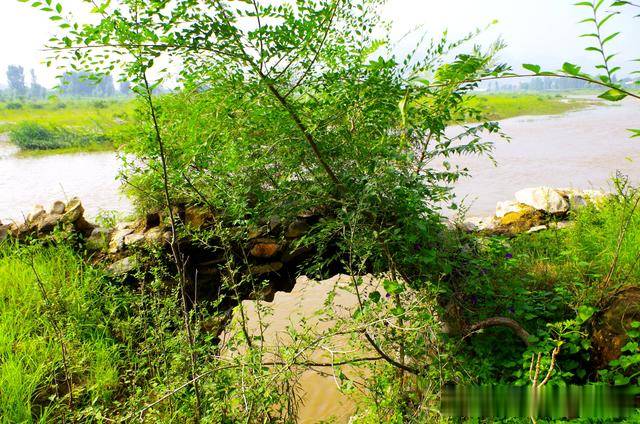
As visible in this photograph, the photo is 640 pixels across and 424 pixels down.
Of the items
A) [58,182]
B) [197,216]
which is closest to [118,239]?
[197,216]

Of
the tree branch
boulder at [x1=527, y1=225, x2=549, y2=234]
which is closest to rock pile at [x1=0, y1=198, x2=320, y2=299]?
the tree branch

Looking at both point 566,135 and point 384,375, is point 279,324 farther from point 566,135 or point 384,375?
point 566,135

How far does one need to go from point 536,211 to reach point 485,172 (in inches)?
138

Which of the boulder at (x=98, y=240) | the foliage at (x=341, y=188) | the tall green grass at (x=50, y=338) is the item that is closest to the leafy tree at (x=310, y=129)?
the foliage at (x=341, y=188)

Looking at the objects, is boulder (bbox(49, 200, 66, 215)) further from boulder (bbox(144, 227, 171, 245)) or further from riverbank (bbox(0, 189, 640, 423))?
boulder (bbox(144, 227, 171, 245))

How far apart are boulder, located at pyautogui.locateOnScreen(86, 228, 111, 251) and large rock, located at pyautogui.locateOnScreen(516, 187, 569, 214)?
15.5 ft

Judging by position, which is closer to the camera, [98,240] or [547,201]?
[98,240]

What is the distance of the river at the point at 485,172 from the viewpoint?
7008mm

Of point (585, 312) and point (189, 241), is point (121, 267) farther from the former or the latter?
point (585, 312)

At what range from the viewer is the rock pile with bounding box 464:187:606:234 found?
5395 millimetres

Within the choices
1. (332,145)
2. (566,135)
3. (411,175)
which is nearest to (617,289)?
(411,175)

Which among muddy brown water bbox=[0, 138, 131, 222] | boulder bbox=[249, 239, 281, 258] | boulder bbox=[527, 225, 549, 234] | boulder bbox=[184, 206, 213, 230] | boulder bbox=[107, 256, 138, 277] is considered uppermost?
muddy brown water bbox=[0, 138, 131, 222]

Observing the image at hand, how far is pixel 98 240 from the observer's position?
4496 millimetres

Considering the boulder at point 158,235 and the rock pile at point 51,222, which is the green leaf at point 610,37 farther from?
the rock pile at point 51,222
